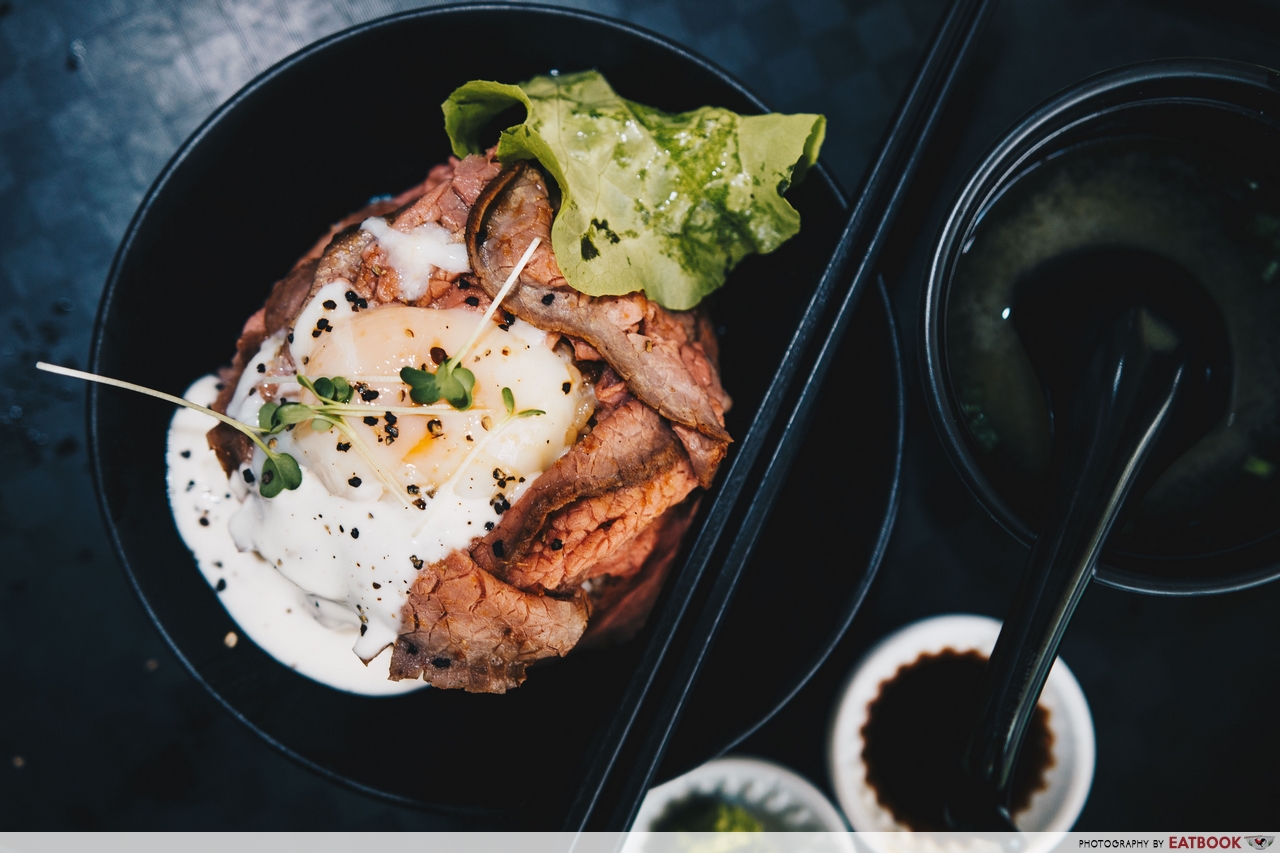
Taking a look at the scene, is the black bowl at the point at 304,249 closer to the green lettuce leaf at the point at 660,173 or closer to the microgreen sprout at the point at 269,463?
the green lettuce leaf at the point at 660,173

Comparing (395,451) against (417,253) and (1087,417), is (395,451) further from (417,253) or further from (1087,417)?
(1087,417)

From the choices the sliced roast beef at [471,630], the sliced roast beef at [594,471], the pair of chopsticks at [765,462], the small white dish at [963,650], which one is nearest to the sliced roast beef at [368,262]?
the sliced roast beef at [594,471]

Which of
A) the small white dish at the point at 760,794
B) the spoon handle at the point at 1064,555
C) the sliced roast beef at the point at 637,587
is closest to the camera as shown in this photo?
the spoon handle at the point at 1064,555

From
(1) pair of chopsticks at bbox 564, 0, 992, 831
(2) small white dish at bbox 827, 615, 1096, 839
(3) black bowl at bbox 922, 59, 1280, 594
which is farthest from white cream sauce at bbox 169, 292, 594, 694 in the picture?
(2) small white dish at bbox 827, 615, 1096, 839

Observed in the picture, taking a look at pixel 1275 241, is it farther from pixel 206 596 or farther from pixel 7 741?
pixel 7 741

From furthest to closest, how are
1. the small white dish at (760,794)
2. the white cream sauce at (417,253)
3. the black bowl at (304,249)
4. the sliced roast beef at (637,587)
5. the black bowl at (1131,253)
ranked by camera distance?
the small white dish at (760,794) < the sliced roast beef at (637,587) < the black bowl at (304,249) < the white cream sauce at (417,253) < the black bowl at (1131,253)

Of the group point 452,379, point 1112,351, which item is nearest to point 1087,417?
point 1112,351

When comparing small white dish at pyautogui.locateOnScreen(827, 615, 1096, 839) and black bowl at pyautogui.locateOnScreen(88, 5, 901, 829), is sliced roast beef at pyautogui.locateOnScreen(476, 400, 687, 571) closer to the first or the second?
black bowl at pyautogui.locateOnScreen(88, 5, 901, 829)
